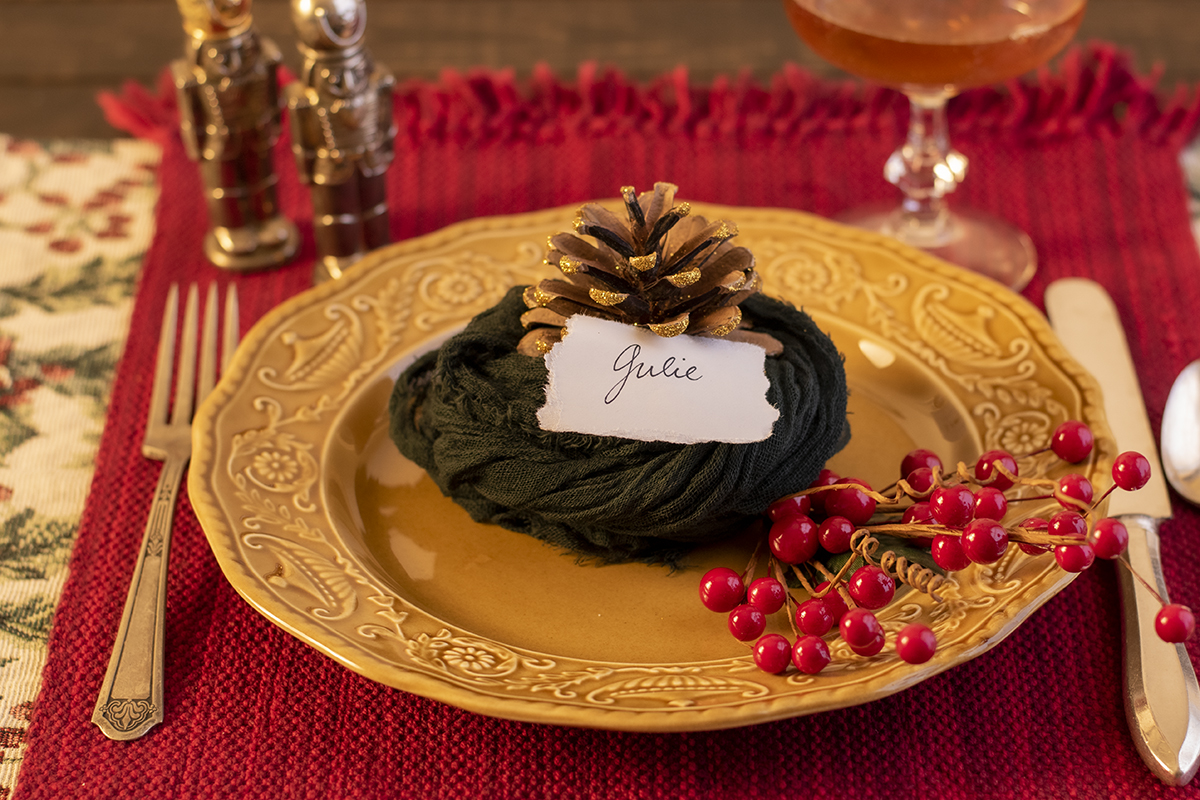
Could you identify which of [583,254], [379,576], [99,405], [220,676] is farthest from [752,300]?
[99,405]

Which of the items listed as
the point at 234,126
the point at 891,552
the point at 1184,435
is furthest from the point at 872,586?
the point at 234,126

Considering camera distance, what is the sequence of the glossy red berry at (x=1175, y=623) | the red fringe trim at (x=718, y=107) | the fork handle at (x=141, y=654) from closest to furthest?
the glossy red berry at (x=1175, y=623) < the fork handle at (x=141, y=654) < the red fringe trim at (x=718, y=107)

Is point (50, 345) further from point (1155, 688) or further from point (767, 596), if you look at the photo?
point (1155, 688)

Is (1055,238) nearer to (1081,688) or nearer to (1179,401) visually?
(1179,401)

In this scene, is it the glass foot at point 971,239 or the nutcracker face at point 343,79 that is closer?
the nutcracker face at point 343,79

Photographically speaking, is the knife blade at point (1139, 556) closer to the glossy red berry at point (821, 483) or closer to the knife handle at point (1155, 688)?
the knife handle at point (1155, 688)

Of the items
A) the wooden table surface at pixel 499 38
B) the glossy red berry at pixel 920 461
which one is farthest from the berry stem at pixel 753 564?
the wooden table surface at pixel 499 38
